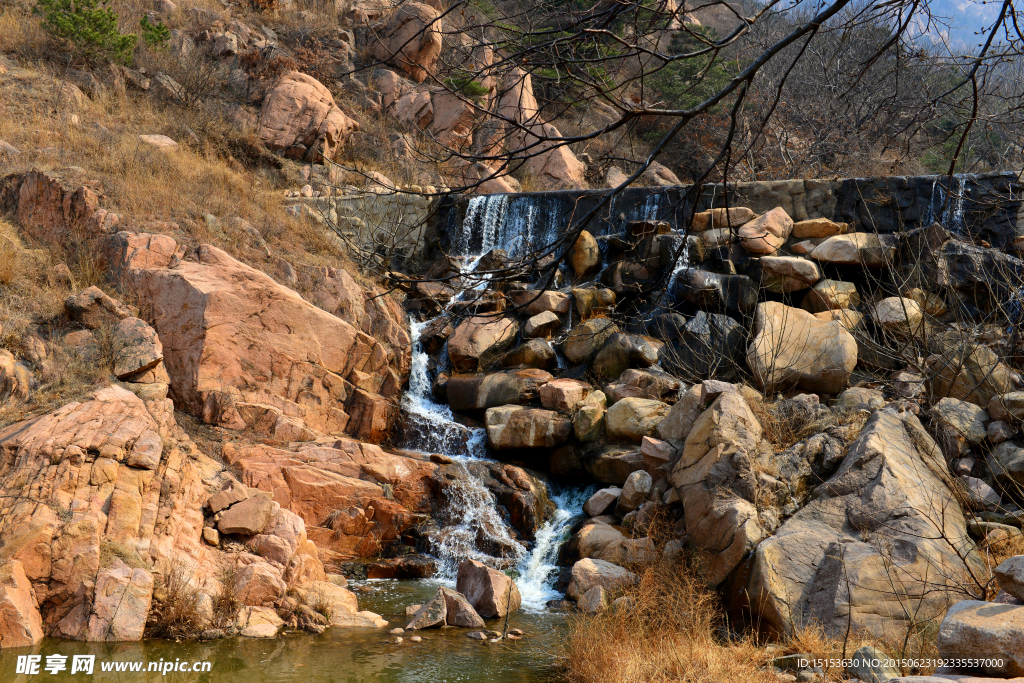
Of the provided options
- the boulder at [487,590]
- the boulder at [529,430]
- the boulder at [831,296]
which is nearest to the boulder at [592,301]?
the boulder at [529,430]

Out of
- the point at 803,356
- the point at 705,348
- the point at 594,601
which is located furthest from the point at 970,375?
the point at 594,601

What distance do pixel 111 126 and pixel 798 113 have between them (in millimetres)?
19386

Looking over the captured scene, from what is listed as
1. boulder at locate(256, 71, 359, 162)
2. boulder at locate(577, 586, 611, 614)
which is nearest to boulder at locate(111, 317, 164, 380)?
boulder at locate(577, 586, 611, 614)

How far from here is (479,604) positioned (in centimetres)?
639

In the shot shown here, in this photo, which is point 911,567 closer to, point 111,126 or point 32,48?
point 111,126

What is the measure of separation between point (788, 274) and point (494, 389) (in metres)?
5.51

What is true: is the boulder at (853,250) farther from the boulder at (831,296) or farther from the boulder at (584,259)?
the boulder at (584,259)

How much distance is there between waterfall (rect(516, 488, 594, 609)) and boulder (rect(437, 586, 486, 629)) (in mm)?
A: 933

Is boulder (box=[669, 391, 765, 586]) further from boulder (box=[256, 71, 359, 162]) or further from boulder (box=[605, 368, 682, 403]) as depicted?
boulder (box=[256, 71, 359, 162])

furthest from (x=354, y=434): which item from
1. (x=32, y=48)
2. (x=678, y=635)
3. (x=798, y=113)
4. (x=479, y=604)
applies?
(x=798, y=113)

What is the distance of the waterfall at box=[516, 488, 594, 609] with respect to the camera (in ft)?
23.7

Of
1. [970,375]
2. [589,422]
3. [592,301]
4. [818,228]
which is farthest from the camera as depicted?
[818,228]

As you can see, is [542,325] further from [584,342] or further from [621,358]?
[621,358]

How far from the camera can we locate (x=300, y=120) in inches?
647
